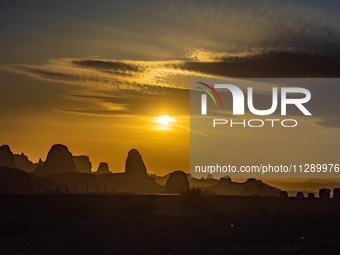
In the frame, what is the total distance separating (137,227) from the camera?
106ft

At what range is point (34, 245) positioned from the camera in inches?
977

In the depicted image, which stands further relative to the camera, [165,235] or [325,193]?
[325,193]

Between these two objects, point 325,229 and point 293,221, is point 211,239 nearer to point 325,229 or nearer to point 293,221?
point 325,229

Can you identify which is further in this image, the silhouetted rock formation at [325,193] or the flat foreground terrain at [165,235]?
the silhouetted rock formation at [325,193]

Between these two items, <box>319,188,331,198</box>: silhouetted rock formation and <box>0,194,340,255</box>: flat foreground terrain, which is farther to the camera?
<box>319,188,331,198</box>: silhouetted rock formation

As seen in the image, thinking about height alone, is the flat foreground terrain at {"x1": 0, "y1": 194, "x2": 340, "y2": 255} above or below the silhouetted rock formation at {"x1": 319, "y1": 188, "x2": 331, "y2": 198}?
below

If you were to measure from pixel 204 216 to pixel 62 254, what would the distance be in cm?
1965

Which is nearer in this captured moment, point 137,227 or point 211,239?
point 211,239

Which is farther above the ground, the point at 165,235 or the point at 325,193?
the point at 325,193

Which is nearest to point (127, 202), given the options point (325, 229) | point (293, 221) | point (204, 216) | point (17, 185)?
point (204, 216)

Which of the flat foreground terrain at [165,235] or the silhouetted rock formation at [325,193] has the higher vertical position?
the silhouetted rock formation at [325,193]

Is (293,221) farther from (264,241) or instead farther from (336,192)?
(336,192)

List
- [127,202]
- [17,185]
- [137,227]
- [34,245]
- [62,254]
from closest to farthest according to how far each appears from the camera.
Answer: [62,254], [34,245], [137,227], [127,202], [17,185]

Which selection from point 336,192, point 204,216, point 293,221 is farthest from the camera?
point 336,192
